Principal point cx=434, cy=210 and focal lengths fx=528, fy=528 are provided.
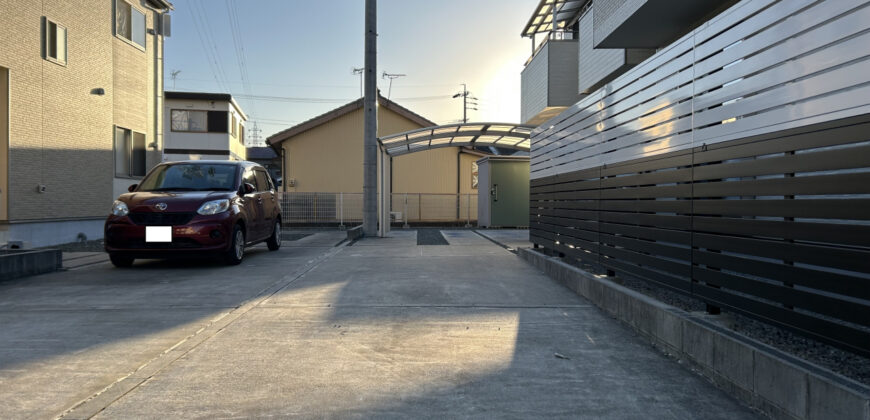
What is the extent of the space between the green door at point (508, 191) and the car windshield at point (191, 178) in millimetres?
10486

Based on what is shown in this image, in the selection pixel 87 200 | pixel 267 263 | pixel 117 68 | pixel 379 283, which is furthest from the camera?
pixel 117 68

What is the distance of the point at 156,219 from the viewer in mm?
7293

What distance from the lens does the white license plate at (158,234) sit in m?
7.27

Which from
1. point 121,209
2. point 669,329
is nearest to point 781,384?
point 669,329

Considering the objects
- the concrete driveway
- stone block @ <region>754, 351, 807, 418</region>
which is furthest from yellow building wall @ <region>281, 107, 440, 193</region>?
stone block @ <region>754, 351, 807, 418</region>

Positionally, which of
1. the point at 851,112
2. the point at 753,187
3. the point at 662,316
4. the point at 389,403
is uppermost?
the point at 851,112

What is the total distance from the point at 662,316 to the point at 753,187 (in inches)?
46.0

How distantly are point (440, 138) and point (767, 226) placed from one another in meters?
11.6

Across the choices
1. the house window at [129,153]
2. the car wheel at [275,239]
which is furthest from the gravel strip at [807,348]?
the house window at [129,153]

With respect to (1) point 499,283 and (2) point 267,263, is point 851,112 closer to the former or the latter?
(1) point 499,283

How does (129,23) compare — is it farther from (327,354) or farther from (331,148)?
(327,354)

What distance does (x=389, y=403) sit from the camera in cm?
279

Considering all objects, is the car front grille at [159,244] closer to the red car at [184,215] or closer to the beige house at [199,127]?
the red car at [184,215]

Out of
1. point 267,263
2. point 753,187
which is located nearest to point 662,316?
point 753,187
